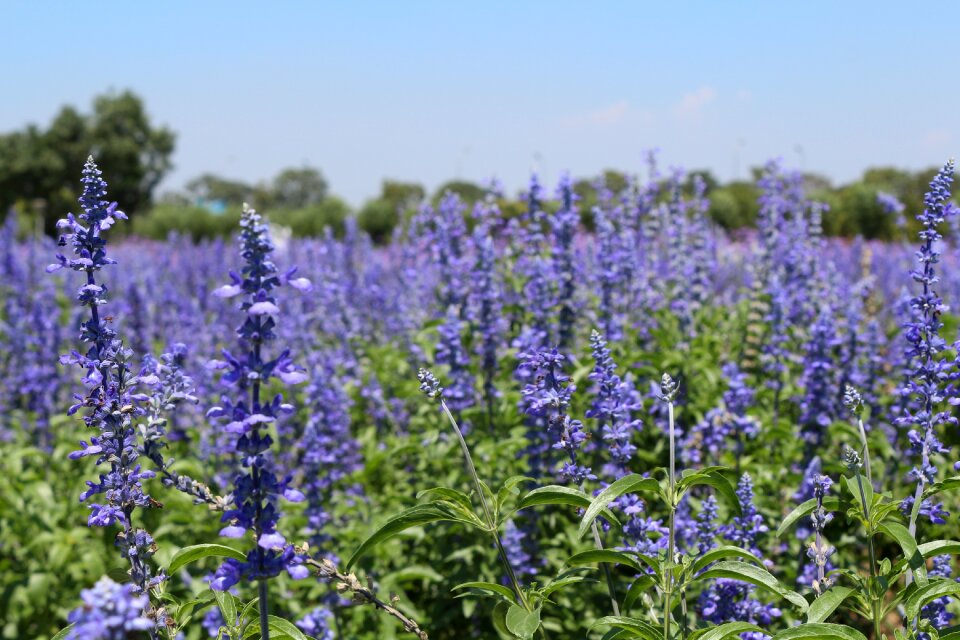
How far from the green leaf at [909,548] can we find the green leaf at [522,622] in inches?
37.0

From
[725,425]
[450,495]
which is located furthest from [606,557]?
[725,425]

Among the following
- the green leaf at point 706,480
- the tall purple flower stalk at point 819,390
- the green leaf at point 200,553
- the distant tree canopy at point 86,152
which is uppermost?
the distant tree canopy at point 86,152

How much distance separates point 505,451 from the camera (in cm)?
524

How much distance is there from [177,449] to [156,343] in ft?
10.4

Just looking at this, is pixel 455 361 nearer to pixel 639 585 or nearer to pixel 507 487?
pixel 507 487

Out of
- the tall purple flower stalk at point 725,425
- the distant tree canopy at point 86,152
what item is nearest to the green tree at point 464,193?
the tall purple flower stalk at point 725,425

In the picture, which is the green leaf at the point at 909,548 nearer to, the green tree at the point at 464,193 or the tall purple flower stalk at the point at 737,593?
the tall purple flower stalk at the point at 737,593

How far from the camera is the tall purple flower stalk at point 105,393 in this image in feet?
7.98

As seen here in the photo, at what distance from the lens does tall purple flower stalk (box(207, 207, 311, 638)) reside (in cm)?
186

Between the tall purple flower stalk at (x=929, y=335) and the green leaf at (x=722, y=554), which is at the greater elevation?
the tall purple flower stalk at (x=929, y=335)

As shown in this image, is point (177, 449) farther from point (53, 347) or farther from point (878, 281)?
point (878, 281)

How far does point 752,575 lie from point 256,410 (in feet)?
4.28

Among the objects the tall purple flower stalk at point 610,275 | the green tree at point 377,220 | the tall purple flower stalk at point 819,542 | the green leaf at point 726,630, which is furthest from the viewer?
the green tree at point 377,220

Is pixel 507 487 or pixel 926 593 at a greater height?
pixel 507 487
